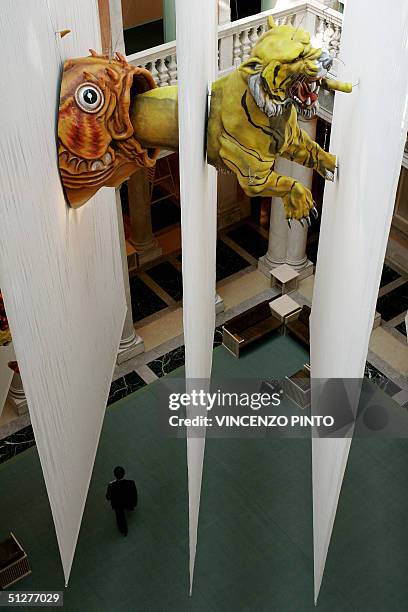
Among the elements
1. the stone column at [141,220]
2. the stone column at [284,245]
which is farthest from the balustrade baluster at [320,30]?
the stone column at [141,220]

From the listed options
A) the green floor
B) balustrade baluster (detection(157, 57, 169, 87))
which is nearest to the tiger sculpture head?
balustrade baluster (detection(157, 57, 169, 87))

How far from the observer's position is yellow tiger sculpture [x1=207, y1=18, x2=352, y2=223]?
635 centimetres

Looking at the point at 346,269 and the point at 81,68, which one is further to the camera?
the point at 346,269

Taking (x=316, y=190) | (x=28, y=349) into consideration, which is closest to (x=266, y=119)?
(x=28, y=349)

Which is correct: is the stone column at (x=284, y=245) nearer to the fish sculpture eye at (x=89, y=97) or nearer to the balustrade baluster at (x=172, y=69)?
the balustrade baluster at (x=172, y=69)

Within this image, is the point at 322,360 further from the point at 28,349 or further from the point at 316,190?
the point at 316,190

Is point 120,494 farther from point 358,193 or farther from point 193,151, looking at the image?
point 193,151

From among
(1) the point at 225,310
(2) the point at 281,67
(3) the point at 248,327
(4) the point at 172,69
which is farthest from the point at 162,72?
(2) the point at 281,67

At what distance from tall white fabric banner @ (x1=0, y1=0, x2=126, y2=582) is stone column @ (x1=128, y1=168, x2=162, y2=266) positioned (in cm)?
663

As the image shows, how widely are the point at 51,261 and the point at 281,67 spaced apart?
7.59ft

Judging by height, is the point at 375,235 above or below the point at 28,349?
above

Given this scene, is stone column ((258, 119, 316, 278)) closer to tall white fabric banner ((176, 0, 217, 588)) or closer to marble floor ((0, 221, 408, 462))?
marble floor ((0, 221, 408, 462))

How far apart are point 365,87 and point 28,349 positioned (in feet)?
10.7

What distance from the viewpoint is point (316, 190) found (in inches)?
685
